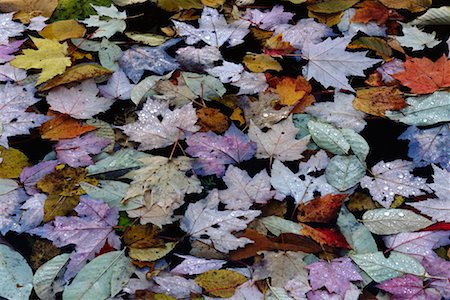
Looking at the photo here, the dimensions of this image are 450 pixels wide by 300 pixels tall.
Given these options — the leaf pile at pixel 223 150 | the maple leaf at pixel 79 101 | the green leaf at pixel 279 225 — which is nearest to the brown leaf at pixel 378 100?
the leaf pile at pixel 223 150

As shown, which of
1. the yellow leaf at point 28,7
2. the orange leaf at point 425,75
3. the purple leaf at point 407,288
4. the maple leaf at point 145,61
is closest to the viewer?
the purple leaf at point 407,288

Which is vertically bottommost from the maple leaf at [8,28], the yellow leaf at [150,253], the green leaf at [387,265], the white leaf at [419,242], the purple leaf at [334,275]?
the yellow leaf at [150,253]

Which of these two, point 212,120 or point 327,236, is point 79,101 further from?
point 327,236

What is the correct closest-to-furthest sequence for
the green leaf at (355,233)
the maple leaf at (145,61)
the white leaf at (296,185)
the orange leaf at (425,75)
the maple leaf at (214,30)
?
the green leaf at (355,233) < the white leaf at (296,185) < the orange leaf at (425,75) < the maple leaf at (145,61) < the maple leaf at (214,30)

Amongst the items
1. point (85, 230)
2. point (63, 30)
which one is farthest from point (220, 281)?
point (63, 30)

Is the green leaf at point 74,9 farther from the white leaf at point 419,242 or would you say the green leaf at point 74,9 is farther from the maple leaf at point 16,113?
the white leaf at point 419,242

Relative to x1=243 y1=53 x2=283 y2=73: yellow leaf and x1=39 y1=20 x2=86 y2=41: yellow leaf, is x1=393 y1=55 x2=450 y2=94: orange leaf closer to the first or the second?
x1=243 y1=53 x2=283 y2=73: yellow leaf

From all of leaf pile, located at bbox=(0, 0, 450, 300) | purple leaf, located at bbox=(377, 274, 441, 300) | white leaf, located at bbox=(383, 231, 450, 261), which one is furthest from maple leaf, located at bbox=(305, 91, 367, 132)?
purple leaf, located at bbox=(377, 274, 441, 300)
